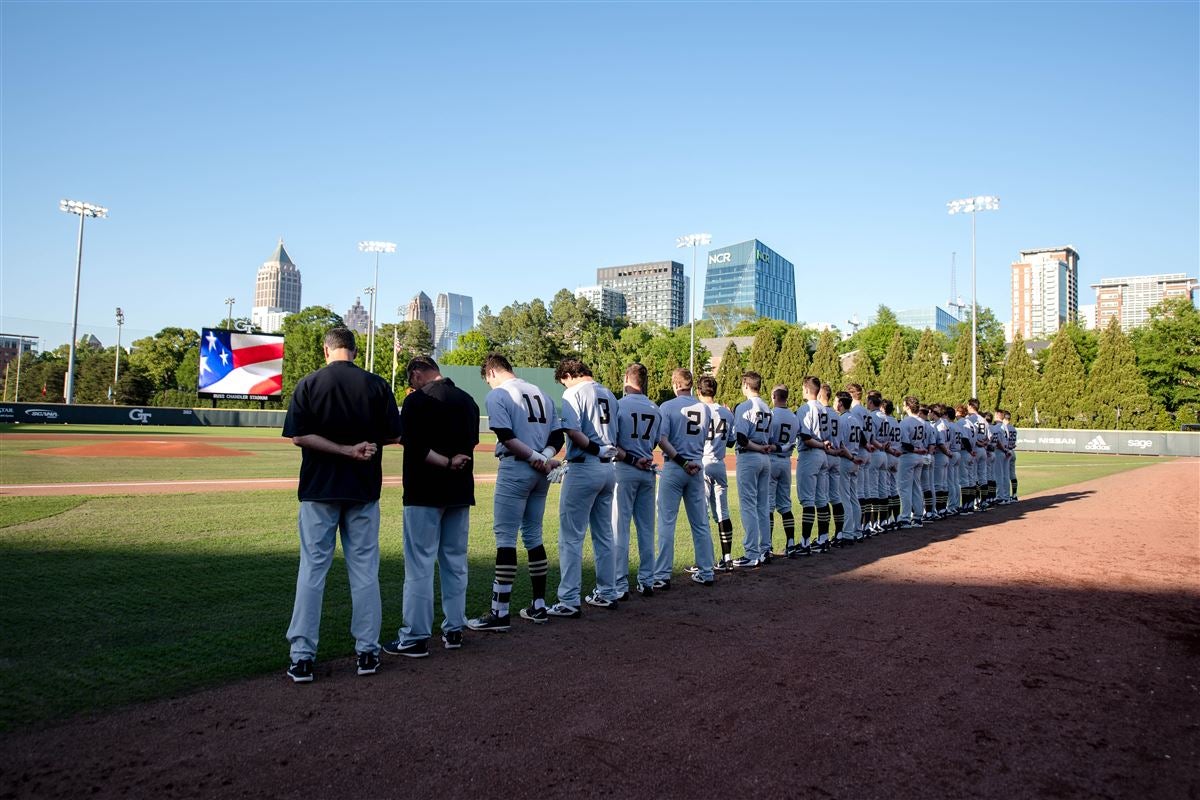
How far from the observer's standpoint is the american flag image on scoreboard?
41.8m

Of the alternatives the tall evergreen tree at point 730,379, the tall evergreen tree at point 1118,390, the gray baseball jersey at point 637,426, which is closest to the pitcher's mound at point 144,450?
the gray baseball jersey at point 637,426

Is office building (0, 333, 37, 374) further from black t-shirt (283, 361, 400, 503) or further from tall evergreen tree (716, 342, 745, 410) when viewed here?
black t-shirt (283, 361, 400, 503)

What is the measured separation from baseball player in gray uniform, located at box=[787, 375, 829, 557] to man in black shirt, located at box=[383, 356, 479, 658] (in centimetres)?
561

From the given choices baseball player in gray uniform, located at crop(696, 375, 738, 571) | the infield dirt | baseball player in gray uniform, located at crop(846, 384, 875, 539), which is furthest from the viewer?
baseball player in gray uniform, located at crop(846, 384, 875, 539)

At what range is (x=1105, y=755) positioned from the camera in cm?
368

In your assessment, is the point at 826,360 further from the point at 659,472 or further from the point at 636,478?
the point at 636,478

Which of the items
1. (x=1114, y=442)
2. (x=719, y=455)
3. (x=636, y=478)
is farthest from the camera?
(x=1114, y=442)

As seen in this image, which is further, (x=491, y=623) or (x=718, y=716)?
(x=491, y=623)

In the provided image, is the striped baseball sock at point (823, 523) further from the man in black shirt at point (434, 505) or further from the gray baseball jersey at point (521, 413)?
the man in black shirt at point (434, 505)

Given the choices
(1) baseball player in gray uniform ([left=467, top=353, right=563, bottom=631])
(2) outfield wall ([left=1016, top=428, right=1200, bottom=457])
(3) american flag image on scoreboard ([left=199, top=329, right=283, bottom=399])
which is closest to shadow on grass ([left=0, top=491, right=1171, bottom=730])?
(1) baseball player in gray uniform ([left=467, top=353, right=563, bottom=631])

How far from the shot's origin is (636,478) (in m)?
7.08

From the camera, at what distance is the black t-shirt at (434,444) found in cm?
527

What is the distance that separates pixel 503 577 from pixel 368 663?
4.48 feet

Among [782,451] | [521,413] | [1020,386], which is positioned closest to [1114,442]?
[1020,386]
